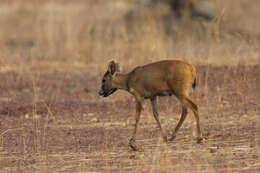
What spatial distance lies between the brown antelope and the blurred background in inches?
112

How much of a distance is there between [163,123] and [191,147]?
238 cm

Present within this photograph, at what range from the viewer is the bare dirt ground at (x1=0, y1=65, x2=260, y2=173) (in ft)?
26.2

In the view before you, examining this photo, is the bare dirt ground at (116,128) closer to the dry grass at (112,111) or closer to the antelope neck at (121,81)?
the dry grass at (112,111)

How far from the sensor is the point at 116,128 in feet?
35.4

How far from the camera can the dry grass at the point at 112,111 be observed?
26.7ft

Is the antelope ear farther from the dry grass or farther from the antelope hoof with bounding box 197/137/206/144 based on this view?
the antelope hoof with bounding box 197/137/206/144

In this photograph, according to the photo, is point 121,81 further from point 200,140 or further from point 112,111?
point 112,111

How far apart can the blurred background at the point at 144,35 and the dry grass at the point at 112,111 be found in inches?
2.9

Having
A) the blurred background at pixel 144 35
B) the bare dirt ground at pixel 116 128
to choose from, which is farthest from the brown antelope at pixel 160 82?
the blurred background at pixel 144 35

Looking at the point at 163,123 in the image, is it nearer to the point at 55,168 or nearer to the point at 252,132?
the point at 252,132

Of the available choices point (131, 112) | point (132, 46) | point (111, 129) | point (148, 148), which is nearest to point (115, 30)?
point (132, 46)

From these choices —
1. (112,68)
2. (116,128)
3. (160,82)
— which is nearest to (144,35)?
(116,128)

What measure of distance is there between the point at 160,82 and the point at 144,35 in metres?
8.10

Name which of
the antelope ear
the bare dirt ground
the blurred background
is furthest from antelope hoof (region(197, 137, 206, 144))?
the blurred background
